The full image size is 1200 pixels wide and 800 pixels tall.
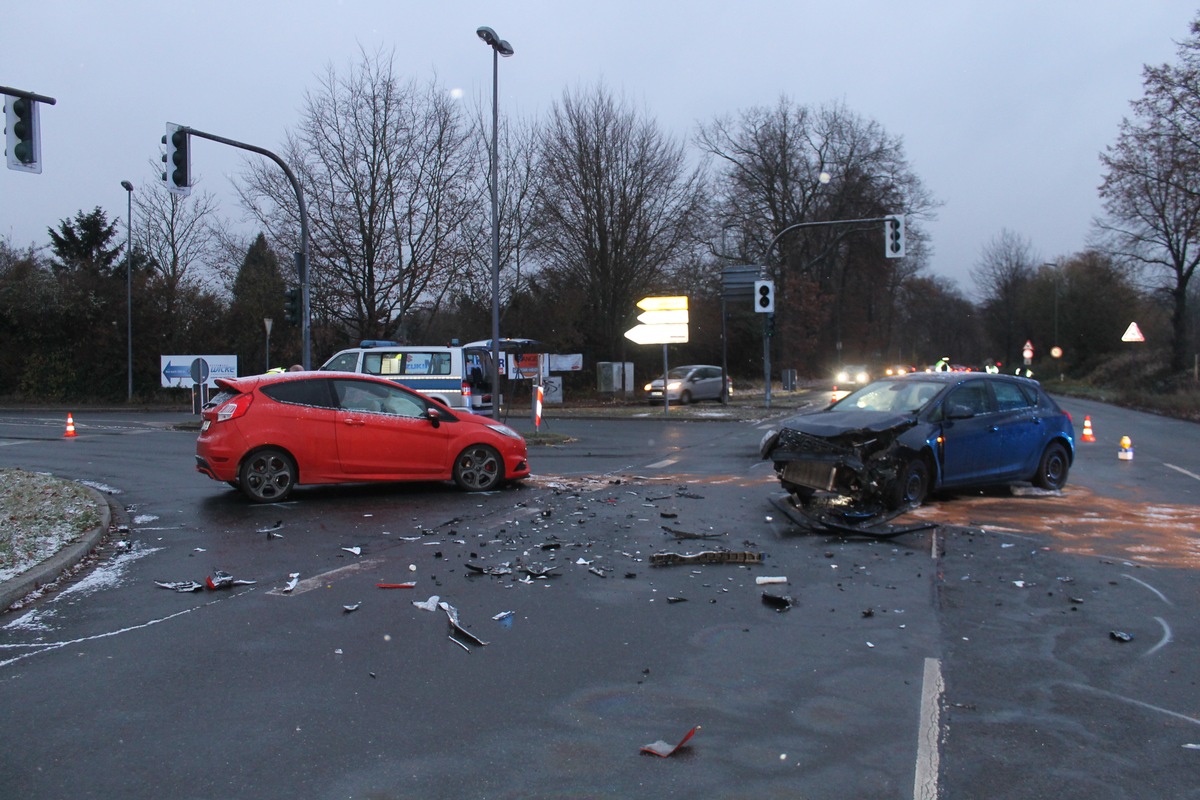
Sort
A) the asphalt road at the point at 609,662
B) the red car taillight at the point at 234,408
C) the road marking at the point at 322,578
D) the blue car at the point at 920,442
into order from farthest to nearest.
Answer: the red car taillight at the point at 234,408 < the blue car at the point at 920,442 < the road marking at the point at 322,578 < the asphalt road at the point at 609,662

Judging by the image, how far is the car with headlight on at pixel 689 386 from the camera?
113ft

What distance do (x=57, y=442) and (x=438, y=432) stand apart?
12682 mm

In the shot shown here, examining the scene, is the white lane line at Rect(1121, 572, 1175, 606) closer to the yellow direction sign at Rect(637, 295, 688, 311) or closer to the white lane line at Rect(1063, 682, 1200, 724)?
the white lane line at Rect(1063, 682, 1200, 724)

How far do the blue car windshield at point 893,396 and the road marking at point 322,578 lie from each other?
6.11 m

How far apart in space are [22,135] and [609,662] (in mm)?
12914

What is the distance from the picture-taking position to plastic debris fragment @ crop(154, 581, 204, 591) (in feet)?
22.1

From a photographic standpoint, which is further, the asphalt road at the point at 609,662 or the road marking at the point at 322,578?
the road marking at the point at 322,578

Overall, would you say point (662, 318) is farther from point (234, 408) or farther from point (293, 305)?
point (234, 408)

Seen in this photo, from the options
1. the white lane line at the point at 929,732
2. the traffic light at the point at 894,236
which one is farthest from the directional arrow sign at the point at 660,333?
the white lane line at the point at 929,732

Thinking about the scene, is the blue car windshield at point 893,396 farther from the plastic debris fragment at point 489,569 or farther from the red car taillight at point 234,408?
the red car taillight at point 234,408

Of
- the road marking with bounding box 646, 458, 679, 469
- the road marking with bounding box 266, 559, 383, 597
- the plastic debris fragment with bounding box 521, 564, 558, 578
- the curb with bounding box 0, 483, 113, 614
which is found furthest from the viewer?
the road marking with bounding box 646, 458, 679, 469

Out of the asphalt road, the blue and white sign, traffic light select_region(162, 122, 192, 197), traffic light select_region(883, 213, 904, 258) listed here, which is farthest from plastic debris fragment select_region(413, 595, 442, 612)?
the blue and white sign

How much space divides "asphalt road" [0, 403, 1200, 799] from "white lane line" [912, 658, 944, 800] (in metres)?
0.02

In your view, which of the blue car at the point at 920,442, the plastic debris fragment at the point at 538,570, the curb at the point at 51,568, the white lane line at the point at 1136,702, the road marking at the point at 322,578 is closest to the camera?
the white lane line at the point at 1136,702
